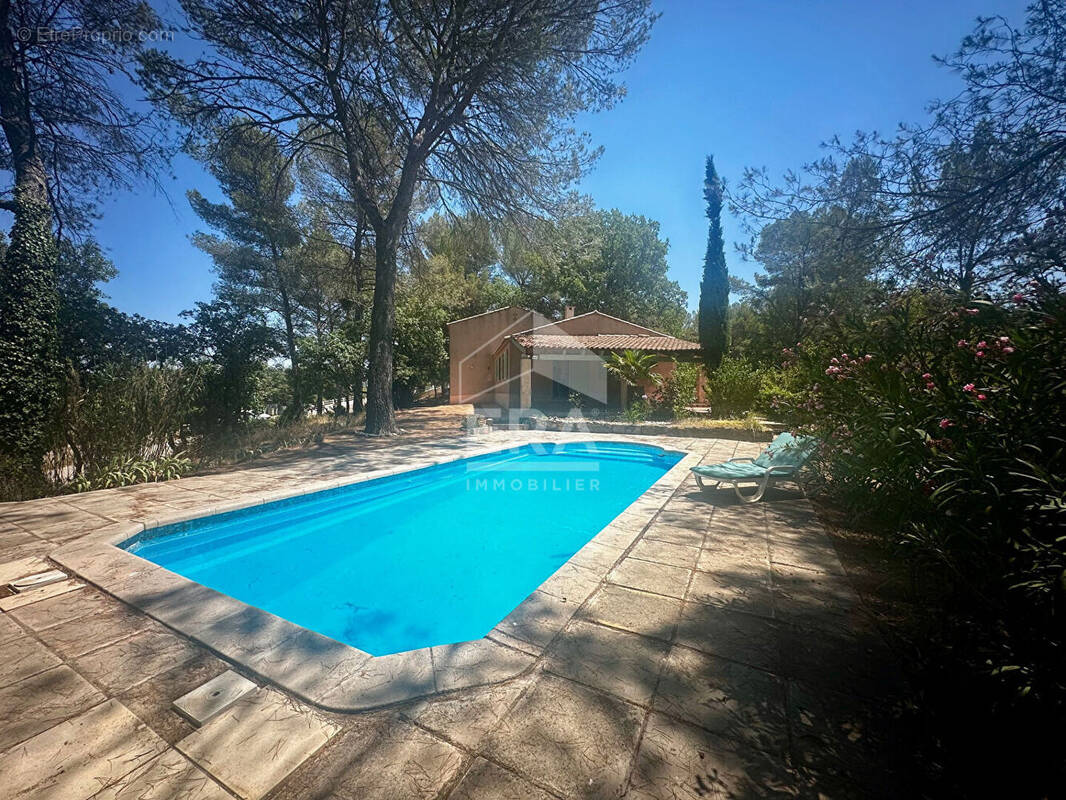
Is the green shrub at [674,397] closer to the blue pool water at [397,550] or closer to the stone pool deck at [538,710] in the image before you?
the blue pool water at [397,550]

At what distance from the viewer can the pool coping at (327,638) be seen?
221 cm

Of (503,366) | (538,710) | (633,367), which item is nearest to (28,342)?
(538,710)

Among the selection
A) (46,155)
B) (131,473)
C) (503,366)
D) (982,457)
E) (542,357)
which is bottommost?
(131,473)

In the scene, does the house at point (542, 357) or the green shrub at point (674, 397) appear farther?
the house at point (542, 357)

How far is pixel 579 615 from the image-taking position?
9.62ft

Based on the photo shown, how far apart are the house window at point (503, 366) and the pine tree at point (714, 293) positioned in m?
10.1

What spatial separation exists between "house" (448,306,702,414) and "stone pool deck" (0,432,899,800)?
13.6 m

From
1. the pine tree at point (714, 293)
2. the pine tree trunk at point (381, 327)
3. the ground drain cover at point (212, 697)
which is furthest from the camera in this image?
the pine tree at point (714, 293)

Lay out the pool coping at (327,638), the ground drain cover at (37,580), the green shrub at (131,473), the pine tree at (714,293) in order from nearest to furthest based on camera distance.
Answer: the pool coping at (327,638) < the ground drain cover at (37,580) < the green shrub at (131,473) < the pine tree at (714,293)

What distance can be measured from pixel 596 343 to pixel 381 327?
958 centimetres

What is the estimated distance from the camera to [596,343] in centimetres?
1786

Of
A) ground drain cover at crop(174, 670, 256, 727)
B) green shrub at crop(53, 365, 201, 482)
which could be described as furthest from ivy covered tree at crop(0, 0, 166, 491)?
ground drain cover at crop(174, 670, 256, 727)

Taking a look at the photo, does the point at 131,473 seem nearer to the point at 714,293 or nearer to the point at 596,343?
the point at 596,343

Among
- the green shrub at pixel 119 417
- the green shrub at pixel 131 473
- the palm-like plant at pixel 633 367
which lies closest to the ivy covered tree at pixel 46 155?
the green shrub at pixel 119 417
